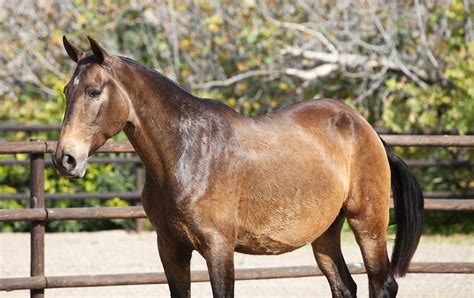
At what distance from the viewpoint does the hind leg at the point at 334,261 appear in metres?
5.16

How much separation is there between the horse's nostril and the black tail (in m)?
2.13

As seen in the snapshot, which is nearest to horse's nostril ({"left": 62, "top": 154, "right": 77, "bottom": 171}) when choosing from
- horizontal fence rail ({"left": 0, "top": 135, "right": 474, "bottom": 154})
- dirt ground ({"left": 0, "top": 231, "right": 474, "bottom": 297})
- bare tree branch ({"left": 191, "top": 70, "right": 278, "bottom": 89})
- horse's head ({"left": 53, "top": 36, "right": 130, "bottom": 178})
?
horse's head ({"left": 53, "top": 36, "right": 130, "bottom": 178})

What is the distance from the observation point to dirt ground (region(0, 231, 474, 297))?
23.6 feet

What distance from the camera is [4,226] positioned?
37.6 ft

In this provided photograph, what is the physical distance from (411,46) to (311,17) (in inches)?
52.6

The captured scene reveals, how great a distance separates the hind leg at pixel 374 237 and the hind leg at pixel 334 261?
0.46ft

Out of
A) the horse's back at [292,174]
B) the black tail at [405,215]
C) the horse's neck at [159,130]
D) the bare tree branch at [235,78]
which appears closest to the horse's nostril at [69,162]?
the horse's neck at [159,130]

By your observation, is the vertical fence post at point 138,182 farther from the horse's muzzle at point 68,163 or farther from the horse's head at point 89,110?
the horse's muzzle at point 68,163

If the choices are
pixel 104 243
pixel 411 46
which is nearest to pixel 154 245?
pixel 104 243

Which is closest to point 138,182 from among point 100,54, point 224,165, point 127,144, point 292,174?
point 127,144

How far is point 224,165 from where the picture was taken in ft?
14.0

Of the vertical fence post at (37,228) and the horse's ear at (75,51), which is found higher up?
the horse's ear at (75,51)

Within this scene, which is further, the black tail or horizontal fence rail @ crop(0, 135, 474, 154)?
horizontal fence rail @ crop(0, 135, 474, 154)

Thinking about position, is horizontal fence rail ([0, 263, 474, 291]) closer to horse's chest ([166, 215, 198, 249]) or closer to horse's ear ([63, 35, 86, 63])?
horse's chest ([166, 215, 198, 249])
